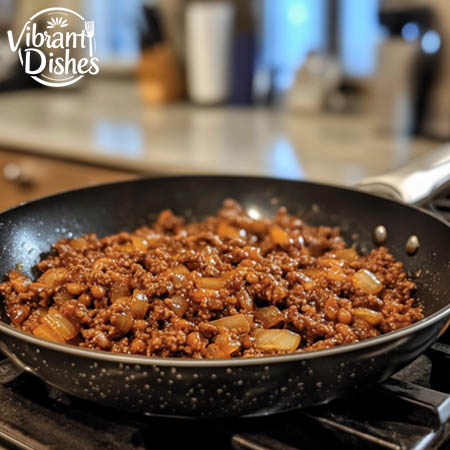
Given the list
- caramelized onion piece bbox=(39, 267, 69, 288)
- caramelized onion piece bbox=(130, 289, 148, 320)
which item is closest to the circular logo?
caramelized onion piece bbox=(39, 267, 69, 288)

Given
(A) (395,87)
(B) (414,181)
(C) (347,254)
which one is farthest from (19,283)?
(A) (395,87)

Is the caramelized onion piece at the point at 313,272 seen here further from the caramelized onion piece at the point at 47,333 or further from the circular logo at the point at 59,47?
the circular logo at the point at 59,47

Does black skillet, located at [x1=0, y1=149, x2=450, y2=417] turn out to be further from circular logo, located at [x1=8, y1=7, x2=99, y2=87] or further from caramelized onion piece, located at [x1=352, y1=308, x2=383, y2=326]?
circular logo, located at [x1=8, y1=7, x2=99, y2=87]

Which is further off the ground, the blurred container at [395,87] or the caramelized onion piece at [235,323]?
the blurred container at [395,87]

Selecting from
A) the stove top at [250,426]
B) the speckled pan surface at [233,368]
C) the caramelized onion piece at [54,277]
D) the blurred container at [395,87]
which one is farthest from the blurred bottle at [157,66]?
the stove top at [250,426]

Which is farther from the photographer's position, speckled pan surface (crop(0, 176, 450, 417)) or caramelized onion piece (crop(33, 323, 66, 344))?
caramelized onion piece (crop(33, 323, 66, 344))

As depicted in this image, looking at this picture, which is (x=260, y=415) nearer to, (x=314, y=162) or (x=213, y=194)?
(x=213, y=194)

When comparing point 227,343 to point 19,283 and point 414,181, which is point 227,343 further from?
point 414,181
